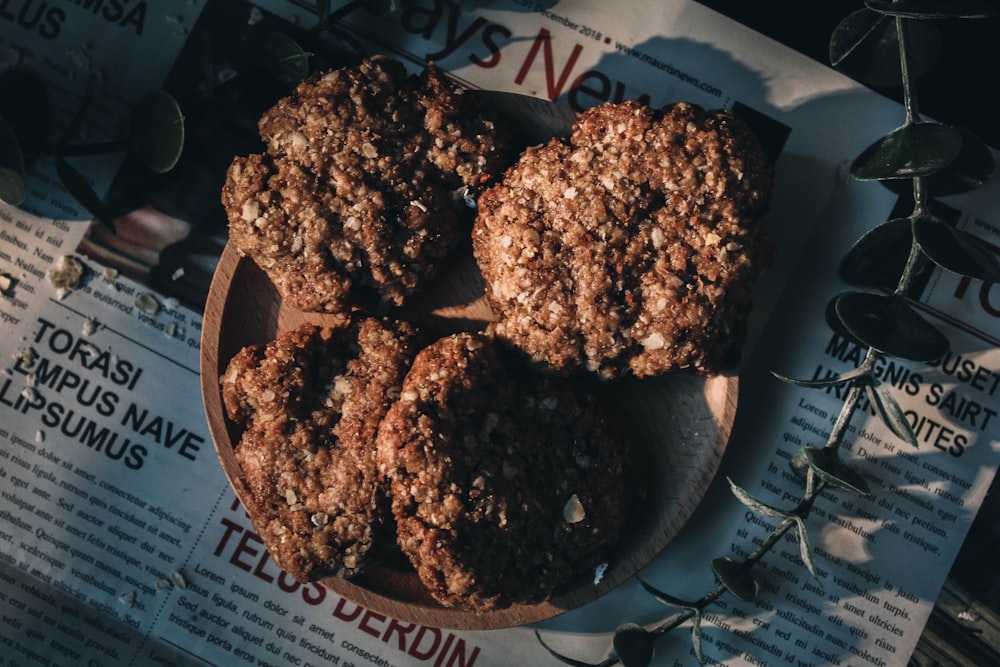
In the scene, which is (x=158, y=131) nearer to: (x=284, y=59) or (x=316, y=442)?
(x=284, y=59)

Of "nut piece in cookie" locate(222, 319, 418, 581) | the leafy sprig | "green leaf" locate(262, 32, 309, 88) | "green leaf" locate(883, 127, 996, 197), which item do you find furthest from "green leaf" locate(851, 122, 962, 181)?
"green leaf" locate(262, 32, 309, 88)

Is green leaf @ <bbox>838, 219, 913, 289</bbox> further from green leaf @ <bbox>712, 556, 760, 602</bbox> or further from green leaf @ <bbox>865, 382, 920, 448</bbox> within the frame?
green leaf @ <bbox>712, 556, 760, 602</bbox>

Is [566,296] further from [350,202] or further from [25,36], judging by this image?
[25,36]

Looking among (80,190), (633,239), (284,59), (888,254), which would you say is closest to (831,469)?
(888,254)

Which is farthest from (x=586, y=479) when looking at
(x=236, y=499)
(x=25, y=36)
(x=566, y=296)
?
(x=25, y=36)

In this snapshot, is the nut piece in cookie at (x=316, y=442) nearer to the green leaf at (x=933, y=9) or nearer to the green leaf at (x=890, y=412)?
the green leaf at (x=890, y=412)
